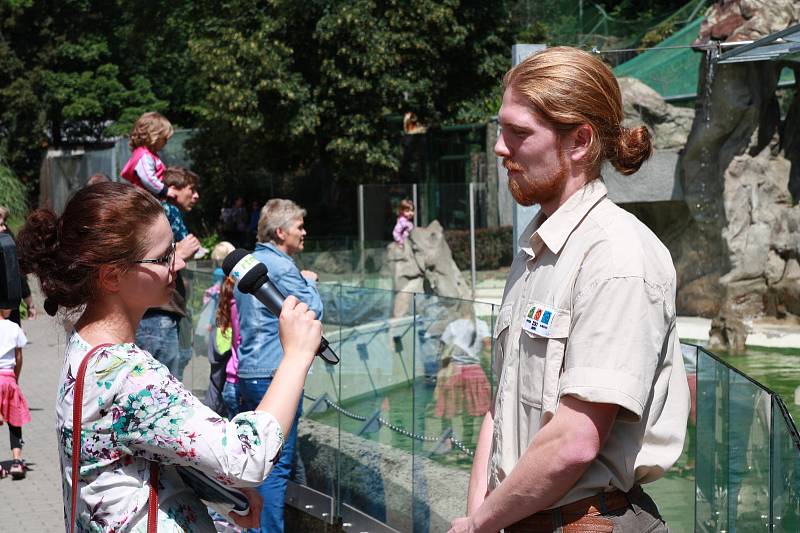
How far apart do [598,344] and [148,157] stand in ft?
15.0

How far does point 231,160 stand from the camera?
3088cm

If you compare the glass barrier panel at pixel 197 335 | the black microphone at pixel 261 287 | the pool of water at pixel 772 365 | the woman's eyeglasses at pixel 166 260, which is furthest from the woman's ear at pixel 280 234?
the pool of water at pixel 772 365

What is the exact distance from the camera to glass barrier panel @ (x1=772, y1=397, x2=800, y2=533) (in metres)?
2.64

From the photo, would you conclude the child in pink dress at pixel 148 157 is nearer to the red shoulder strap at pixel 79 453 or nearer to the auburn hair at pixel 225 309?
the auburn hair at pixel 225 309

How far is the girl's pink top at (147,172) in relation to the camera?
6.21m

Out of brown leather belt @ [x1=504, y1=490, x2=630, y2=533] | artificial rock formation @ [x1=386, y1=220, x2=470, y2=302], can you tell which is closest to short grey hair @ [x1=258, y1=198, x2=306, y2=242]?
brown leather belt @ [x1=504, y1=490, x2=630, y2=533]

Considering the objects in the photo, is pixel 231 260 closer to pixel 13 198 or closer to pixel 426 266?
pixel 426 266

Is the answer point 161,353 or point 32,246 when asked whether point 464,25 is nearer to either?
point 161,353

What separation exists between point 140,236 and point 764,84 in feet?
49.7

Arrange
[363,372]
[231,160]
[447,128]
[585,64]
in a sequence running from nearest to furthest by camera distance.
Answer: [585,64], [363,372], [447,128], [231,160]

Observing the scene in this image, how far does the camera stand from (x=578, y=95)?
2.37 metres

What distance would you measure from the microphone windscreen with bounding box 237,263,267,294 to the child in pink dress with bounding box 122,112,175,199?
3562 millimetres

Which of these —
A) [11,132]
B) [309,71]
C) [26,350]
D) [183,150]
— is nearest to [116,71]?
[11,132]

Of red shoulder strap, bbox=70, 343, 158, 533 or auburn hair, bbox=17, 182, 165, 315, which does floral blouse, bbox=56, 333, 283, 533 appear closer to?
red shoulder strap, bbox=70, 343, 158, 533
